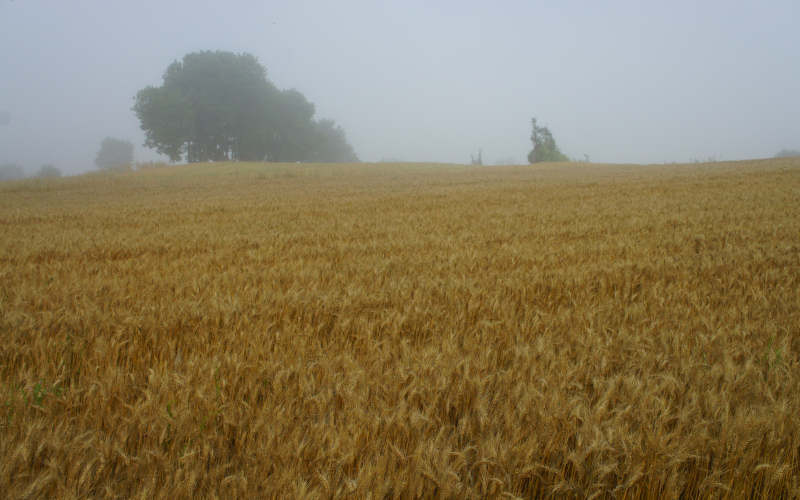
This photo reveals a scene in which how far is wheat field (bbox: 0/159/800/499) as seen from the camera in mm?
1363

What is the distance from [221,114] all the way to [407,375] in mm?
69566

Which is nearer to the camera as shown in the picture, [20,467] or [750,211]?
[20,467]

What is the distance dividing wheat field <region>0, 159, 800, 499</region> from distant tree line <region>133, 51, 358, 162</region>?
64.3 m

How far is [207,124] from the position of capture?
6328 cm

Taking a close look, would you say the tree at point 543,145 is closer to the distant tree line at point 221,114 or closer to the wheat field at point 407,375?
the distant tree line at point 221,114

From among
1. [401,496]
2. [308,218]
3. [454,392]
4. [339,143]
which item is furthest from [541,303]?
[339,143]

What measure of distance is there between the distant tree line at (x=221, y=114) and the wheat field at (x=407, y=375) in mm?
64253

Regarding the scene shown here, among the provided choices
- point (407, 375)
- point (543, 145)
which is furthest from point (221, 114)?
point (407, 375)

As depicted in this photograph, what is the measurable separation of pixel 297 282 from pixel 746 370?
9.32ft

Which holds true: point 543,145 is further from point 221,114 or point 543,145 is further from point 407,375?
point 407,375

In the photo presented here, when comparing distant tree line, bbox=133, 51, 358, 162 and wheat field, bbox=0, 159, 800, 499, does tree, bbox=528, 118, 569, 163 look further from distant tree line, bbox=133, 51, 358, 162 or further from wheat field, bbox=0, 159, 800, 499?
wheat field, bbox=0, 159, 800, 499

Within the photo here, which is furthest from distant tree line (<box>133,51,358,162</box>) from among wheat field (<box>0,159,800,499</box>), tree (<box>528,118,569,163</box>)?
wheat field (<box>0,159,800,499</box>)

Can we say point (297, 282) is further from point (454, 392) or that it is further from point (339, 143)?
point (339, 143)

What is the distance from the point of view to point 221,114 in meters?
63.2
